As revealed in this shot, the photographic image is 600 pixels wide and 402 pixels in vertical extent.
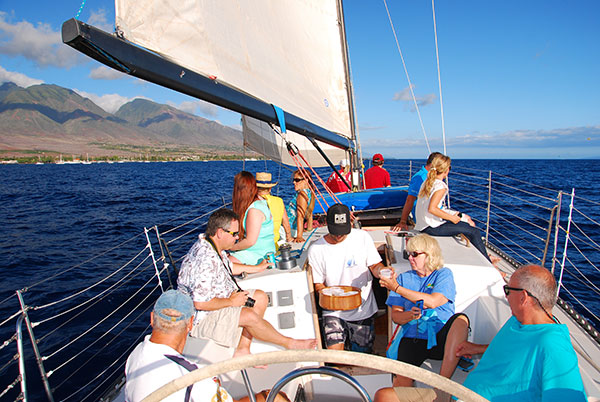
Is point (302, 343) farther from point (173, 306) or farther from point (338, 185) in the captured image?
point (338, 185)

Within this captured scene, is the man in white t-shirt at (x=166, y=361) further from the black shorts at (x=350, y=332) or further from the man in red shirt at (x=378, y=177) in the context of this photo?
the man in red shirt at (x=378, y=177)

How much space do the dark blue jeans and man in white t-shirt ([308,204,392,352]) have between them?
3.94ft

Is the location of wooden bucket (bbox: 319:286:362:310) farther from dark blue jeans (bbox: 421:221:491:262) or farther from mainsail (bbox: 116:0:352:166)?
mainsail (bbox: 116:0:352:166)

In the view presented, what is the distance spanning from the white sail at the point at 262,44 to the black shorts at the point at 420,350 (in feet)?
7.90

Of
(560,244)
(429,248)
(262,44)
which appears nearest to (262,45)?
(262,44)

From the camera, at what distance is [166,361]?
1.69 metres

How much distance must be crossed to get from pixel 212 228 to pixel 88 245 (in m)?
12.0

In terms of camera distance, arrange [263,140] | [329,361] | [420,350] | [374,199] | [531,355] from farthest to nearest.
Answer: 1. [263,140]
2. [374,199]
3. [420,350]
4. [531,355]
5. [329,361]

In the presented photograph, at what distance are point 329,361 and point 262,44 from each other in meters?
3.29

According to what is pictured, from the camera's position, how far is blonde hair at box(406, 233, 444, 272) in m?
2.70

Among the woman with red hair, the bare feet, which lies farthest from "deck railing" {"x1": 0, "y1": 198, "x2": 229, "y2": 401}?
the bare feet

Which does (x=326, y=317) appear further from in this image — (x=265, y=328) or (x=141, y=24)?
(x=141, y=24)

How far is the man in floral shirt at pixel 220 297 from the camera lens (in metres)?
2.70

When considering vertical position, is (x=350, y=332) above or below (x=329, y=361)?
below
